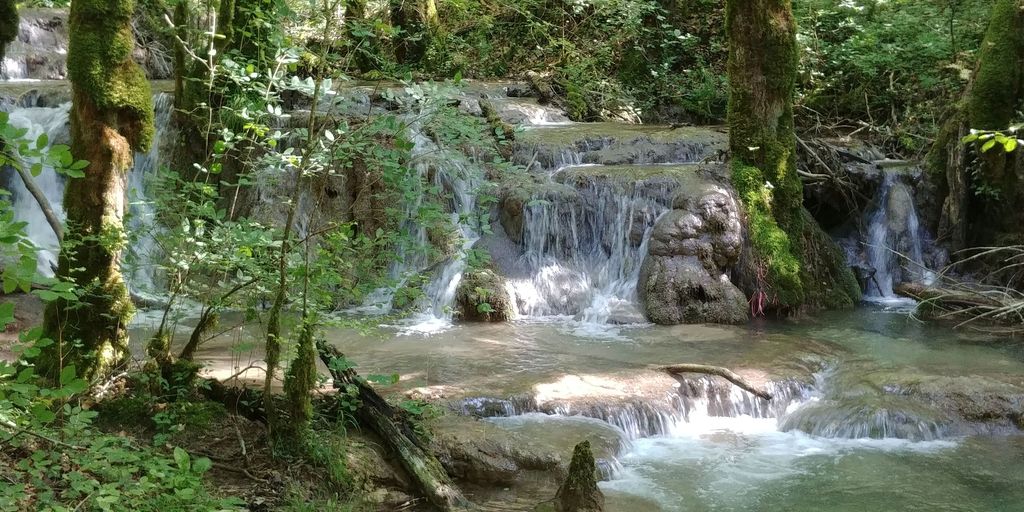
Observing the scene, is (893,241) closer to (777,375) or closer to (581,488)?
(777,375)

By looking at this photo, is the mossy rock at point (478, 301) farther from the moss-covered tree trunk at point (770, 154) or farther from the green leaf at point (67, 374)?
the green leaf at point (67, 374)

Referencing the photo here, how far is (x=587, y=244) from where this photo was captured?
11.5m

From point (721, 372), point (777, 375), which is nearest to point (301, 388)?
point (721, 372)

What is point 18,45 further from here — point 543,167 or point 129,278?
point 129,278

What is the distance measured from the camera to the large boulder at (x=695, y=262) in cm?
1040

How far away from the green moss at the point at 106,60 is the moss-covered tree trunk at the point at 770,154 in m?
7.97

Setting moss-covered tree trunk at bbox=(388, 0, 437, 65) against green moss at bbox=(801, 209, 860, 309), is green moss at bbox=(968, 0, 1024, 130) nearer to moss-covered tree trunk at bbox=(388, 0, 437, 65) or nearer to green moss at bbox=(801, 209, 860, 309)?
green moss at bbox=(801, 209, 860, 309)

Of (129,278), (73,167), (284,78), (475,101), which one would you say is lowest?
(129,278)

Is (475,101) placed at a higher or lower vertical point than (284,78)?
higher

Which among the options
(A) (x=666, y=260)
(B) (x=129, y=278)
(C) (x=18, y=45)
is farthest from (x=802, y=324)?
(C) (x=18, y=45)

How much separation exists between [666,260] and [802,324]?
1832 millimetres

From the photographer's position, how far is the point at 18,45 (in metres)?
17.4

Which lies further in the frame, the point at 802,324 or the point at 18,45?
the point at 18,45

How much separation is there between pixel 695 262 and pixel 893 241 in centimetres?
367
